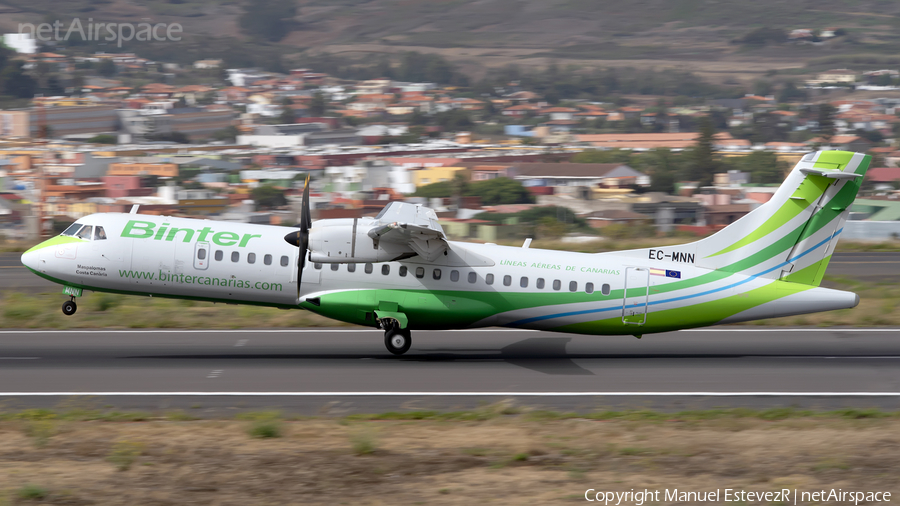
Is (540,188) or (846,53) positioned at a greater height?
(846,53)

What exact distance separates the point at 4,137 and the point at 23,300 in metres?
108

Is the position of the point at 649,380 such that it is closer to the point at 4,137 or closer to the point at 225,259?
the point at 225,259

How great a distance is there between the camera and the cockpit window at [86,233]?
774 inches

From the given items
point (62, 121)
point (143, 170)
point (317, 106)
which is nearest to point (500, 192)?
point (143, 170)

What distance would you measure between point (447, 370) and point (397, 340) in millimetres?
1570

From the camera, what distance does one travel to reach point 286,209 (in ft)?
216

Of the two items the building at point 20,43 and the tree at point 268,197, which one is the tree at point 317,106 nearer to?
the building at point 20,43

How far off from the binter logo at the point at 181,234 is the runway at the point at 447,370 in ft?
8.90

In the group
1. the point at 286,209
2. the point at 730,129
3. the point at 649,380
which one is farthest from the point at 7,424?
the point at 730,129

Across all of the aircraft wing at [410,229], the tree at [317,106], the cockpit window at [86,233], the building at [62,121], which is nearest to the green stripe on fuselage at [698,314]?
the aircraft wing at [410,229]

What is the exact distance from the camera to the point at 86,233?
19.7m

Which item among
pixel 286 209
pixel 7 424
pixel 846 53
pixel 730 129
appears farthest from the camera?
pixel 846 53

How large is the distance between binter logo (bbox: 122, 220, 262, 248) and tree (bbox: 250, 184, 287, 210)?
4628 centimetres

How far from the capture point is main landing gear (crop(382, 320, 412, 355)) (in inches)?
761
